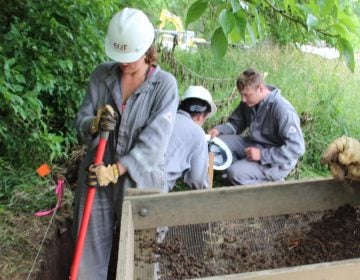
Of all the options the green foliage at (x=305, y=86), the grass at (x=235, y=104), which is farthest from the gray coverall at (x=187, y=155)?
the green foliage at (x=305, y=86)

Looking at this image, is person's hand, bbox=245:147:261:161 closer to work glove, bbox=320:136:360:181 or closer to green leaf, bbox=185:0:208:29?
work glove, bbox=320:136:360:181

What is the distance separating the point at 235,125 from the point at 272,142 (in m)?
0.65

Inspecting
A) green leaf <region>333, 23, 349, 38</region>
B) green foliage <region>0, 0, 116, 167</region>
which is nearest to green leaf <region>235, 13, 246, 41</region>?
green leaf <region>333, 23, 349, 38</region>

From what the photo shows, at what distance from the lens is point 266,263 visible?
2.10 meters

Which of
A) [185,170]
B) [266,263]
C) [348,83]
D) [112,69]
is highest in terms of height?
[348,83]

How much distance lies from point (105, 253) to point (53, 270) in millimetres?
481

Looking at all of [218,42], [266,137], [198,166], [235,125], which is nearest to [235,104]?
[235,125]

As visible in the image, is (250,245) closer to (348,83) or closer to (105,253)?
(105,253)

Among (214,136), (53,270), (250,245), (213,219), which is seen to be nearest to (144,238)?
(213,219)

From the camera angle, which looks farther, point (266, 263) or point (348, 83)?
point (348, 83)

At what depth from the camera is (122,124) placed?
2.62m

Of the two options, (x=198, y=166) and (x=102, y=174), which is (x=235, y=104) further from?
(x=102, y=174)

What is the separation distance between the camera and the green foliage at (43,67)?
3350mm

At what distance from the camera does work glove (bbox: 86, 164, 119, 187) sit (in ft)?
8.07
